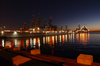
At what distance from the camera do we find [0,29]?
63.1m

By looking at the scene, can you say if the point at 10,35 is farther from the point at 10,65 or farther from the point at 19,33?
the point at 10,65

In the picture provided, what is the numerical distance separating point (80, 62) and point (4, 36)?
63782 millimetres

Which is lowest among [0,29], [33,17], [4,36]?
[4,36]

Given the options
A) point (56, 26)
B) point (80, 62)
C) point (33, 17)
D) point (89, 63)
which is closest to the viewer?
point (89, 63)

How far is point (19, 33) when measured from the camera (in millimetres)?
63344

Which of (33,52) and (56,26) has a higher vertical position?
(56,26)

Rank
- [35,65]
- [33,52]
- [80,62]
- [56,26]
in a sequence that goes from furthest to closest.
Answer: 1. [56,26]
2. [33,52]
3. [80,62]
4. [35,65]

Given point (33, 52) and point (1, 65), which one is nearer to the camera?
point (1, 65)

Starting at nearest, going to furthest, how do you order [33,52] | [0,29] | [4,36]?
[33,52]
[4,36]
[0,29]

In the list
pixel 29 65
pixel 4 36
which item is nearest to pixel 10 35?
pixel 4 36

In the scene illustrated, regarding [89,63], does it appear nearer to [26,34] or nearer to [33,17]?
[26,34]

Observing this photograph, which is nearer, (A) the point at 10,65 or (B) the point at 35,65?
(B) the point at 35,65

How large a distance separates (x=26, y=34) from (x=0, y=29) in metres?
22.4

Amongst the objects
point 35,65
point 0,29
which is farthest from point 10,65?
point 0,29
